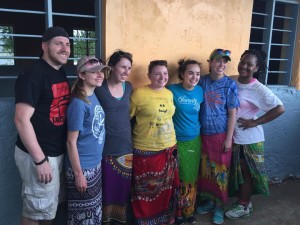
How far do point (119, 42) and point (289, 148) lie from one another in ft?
9.83

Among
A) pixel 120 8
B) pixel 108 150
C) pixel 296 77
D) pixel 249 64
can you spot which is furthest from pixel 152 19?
pixel 296 77

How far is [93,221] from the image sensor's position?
2400 millimetres

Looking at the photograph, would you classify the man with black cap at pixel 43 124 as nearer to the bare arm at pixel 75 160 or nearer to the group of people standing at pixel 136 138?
the group of people standing at pixel 136 138

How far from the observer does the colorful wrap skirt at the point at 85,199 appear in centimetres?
231

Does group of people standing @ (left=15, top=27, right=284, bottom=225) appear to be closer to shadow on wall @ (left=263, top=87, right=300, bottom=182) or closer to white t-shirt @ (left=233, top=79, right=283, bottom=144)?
white t-shirt @ (left=233, top=79, right=283, bottom=144)

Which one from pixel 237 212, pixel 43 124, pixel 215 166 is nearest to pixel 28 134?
pixel 43 124

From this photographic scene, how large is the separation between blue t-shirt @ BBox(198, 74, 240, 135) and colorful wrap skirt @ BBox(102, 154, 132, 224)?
0.90 meters

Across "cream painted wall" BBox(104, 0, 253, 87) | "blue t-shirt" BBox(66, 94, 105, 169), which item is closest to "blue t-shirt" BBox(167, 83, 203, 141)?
"cream painted wall" BBox(104, 0, 253, 87)

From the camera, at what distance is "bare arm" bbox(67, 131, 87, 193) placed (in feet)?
7.12

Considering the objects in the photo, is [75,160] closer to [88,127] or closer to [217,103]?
[88,127]

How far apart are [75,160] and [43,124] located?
1.17 ft

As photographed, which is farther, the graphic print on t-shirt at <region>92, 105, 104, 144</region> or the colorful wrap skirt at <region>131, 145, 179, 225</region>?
the colorful wrap skirt at <region>131, 145, 179, 225</region>

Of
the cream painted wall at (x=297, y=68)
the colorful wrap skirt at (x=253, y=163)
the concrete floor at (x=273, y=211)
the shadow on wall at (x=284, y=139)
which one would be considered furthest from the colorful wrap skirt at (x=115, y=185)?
the cream painted wall at (x=297, y=68)

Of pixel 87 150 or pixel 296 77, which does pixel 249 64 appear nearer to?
pixel 296 77
